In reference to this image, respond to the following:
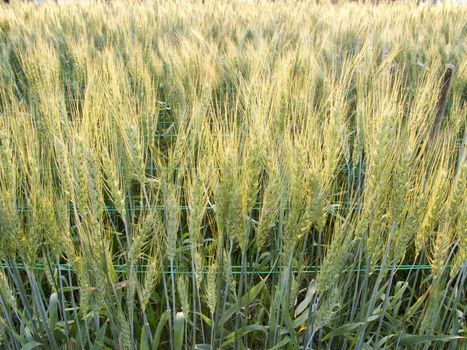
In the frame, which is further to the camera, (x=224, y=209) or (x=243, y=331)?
(x=243, y=331)

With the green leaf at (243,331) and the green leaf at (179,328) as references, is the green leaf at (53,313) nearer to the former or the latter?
the green leaf at (179,328)

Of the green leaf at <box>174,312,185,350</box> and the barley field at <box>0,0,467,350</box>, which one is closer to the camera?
the barley field at <box>0,0,467,350</box>

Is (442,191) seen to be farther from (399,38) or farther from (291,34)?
(291,34)

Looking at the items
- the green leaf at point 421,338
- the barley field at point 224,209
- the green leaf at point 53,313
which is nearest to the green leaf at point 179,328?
the barley field at point 224,209

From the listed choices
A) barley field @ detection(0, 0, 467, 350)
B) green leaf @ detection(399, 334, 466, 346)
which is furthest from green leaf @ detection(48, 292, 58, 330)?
green leaf @ detection(399, 334, 466, 346)

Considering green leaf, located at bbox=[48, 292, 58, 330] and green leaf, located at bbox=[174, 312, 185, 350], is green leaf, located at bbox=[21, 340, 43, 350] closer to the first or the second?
green leaf, located at bbox=[48, 292, 58, 330]

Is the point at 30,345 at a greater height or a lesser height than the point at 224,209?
lesser

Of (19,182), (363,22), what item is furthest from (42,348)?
(363,22)

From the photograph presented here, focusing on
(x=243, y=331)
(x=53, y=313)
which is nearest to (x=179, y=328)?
(x=243, y=331)

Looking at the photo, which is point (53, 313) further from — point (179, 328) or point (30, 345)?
point (179, 328)

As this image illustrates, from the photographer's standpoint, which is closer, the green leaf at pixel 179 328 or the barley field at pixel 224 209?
the barley field at pixel 224 209

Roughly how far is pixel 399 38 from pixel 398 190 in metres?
1.98

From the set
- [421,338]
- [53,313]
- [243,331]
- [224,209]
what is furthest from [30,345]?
[421,338]

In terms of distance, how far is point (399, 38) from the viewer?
2.85 meters
